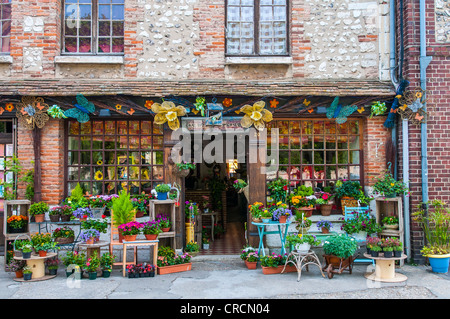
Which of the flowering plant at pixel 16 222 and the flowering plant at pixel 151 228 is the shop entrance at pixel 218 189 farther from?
the flowering plant at pixel 16 222

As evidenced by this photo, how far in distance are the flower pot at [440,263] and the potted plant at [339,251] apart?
147 cm

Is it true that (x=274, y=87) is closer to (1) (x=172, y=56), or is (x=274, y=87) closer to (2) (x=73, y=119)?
(1) (x=172, y=56)

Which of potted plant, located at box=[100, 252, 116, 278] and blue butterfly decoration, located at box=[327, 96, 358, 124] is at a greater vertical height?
blue butterfly decoration, located at box=[327, 96, 358, 124]

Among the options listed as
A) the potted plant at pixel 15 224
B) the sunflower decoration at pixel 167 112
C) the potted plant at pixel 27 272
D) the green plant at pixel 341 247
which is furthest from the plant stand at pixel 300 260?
the potted plant at pixel 15 224

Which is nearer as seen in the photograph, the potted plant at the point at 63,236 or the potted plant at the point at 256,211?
the potted plant at the point at 63,236

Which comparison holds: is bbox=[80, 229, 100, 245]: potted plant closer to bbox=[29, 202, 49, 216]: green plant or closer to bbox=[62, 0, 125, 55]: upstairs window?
bbox=[29, 202, 49, 216]: green plant

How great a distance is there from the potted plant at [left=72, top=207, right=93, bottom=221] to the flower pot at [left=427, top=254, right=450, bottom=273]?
6355 mm

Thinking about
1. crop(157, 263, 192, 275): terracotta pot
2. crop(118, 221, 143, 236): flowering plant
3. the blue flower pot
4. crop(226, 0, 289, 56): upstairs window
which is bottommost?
crop(157, 263, 192, 275): terracotta pot

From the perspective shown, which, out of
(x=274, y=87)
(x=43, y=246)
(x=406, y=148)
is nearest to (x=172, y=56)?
(x=274, y=87)

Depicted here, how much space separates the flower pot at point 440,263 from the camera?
744 centimetres

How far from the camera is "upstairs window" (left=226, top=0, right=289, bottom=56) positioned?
8.96 meters

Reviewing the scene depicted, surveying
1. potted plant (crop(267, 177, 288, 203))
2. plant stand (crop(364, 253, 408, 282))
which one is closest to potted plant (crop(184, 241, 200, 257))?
potted plant (crop(267, 177, 288, 203))

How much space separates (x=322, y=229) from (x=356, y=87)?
2.92m

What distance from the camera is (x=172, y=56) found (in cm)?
866
